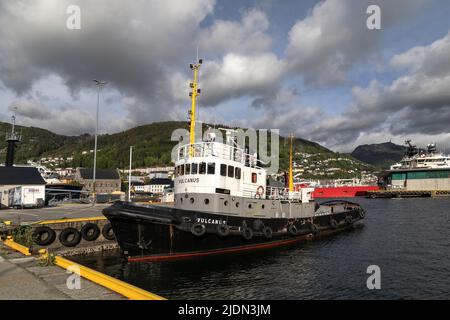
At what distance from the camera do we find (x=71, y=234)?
2102 centimetres

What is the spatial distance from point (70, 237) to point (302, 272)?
1465cm

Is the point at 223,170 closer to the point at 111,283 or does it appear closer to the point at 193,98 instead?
the point at 193,98

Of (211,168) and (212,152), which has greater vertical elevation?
(212,152)

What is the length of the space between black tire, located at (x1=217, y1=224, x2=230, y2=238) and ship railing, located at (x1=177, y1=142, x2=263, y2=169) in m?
4.27

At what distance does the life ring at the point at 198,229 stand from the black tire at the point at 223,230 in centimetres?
97

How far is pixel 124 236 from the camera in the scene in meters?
18.0

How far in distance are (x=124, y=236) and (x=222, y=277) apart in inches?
238

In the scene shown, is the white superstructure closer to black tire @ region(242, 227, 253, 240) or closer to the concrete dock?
black tire @ region(242, 227, 253, 240)

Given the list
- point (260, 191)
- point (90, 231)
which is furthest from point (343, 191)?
point (90, 231)

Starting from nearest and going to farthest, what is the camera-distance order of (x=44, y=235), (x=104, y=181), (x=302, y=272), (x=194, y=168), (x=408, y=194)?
(x=302, y=272) < (x=44, y=235) < (x=194, y=168) < (x=408, y=194) < (x=104, y=181)

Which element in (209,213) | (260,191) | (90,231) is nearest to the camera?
(209,213)
